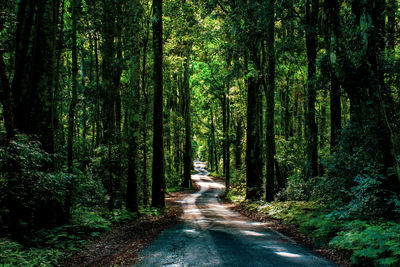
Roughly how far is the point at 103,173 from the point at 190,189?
19.7 m

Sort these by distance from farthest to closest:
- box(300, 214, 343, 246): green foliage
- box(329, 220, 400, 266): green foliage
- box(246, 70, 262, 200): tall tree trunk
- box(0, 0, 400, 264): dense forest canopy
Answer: box(246, 70, 262, 200): tall tree trunk → box(300, 214, 343, 246): green foliage → box(0, 0, 400, 264): dense forest canopy → box(329, 220, 400, 266): green foliage

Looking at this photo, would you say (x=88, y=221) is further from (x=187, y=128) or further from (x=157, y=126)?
(x=187, y=128)

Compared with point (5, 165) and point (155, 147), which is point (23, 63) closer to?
point (5, 165)

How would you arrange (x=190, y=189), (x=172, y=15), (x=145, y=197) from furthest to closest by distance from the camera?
(x=190, y=189), (x=172, y=15), (x=145, y=197)

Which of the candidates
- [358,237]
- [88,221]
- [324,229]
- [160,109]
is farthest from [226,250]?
[160,109]

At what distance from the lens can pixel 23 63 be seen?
8.16 m

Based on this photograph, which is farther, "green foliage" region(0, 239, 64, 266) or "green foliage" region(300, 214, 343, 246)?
"green foliage" region(300, 214, 343, 246)

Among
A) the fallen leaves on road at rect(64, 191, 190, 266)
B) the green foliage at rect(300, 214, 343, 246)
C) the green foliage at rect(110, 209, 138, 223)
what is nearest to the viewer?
the fallen leaves on road at rect(64, 191, 190, 266)

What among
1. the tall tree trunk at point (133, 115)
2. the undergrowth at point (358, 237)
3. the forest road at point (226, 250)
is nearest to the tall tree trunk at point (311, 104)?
the undergrowth at point (358, 237)

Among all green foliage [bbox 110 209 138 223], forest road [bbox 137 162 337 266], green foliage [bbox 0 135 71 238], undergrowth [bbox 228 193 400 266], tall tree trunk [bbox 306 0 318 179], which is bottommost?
green foliage [bbox 110 209 138 223]

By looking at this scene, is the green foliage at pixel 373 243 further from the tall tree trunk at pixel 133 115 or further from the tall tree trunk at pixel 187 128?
the tall tree trunk at pixel 187 128

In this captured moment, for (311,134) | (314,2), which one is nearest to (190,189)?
(311,134)

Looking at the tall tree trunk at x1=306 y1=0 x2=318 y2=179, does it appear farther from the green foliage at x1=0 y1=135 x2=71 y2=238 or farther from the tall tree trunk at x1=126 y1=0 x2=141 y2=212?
the green foliage at x1=0 y1=135 x2=71 y2=238

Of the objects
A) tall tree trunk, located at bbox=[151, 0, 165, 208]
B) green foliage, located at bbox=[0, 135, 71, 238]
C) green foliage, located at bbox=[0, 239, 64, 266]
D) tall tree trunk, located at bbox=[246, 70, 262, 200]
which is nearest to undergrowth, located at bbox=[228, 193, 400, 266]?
green foliage, located at bbox=[0, 239, 64, 266]
